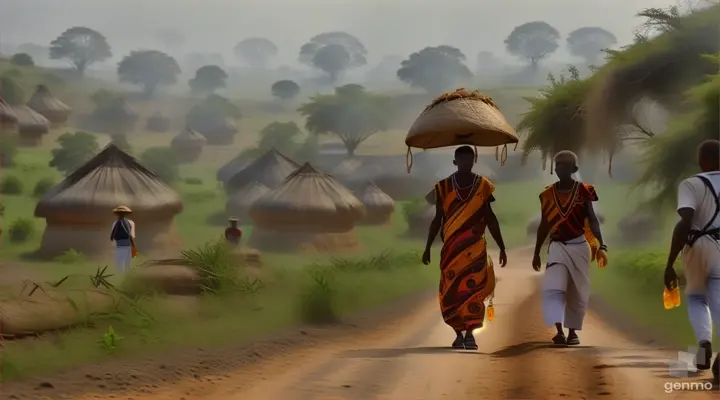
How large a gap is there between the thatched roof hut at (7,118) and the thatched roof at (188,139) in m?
4.14

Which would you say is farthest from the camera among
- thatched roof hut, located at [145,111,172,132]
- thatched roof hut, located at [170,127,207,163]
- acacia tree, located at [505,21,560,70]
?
thatched roof hut, located at [145,111,172,132]

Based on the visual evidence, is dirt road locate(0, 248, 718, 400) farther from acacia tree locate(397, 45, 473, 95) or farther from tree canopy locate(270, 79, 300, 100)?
tree canopy locate(270, 79, 300, 100)

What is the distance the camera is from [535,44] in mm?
11422

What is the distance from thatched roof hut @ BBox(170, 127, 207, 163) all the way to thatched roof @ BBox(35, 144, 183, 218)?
23.8 ft

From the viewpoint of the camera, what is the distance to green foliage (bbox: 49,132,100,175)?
70.4 ft

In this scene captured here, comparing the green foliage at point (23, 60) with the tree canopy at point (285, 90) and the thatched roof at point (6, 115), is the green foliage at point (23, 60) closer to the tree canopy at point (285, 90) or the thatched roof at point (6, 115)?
the thatched roof at point (6, 115)

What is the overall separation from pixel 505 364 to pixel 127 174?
35.1ft

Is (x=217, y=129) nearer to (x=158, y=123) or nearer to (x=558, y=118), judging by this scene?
(x=158, y=123)

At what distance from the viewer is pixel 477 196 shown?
5320mm

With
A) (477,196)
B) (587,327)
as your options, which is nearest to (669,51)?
(587,327)

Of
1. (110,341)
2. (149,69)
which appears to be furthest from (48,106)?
(110,341)

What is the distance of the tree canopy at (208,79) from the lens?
20.2 metres

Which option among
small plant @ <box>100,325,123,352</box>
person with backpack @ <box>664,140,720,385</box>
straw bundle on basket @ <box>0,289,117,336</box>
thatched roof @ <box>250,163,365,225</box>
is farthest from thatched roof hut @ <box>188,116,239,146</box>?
person with backpack @ <box>664,140,720,385</box>

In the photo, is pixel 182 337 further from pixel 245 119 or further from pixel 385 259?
pixel 245 119
